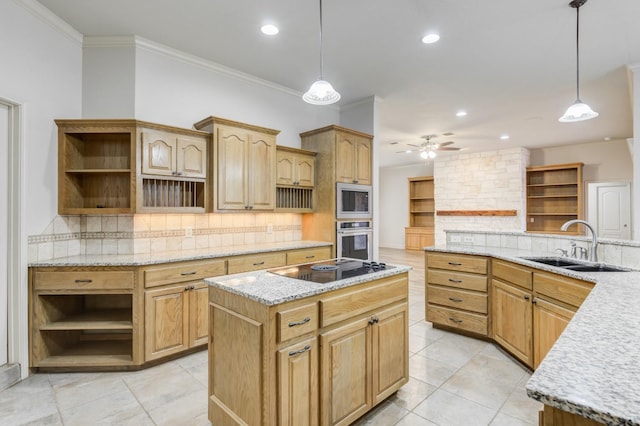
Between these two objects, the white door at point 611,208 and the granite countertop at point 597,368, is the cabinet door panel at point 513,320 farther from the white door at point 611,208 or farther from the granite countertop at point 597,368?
the white door at point 611,208

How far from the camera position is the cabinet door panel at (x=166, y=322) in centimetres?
274

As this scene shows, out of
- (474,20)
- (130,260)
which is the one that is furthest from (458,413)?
(474,20)

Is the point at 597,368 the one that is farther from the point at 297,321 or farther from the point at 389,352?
the point at 389,352

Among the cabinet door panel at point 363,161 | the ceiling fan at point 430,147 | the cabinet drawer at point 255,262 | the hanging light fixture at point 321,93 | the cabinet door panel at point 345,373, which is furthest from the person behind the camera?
the ceiling fan at point 430,147

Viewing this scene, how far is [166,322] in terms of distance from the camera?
283cm

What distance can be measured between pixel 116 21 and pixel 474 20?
10.3 ft

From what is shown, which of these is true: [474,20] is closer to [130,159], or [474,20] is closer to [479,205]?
[130,159]

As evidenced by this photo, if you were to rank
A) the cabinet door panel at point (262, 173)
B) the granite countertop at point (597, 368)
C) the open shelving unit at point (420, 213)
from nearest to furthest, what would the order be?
the granite countertop at point (597, 368) → the cabinet door panel at point (262, 173) → the open shelving unit at point (420, 213)

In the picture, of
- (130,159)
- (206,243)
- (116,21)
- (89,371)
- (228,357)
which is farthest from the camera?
(206,243)

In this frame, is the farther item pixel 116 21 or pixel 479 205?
pixel 479 205

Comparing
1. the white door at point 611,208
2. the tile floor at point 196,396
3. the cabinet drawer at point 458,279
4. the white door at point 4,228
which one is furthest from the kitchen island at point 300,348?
the white door at point 611,208

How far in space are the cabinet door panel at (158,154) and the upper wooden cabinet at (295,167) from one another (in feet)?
4.13

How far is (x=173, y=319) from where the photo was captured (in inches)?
113

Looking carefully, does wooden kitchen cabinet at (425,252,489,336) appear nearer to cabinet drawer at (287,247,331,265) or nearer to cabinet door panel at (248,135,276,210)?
cabinet drawer at (287,247,331,265)
